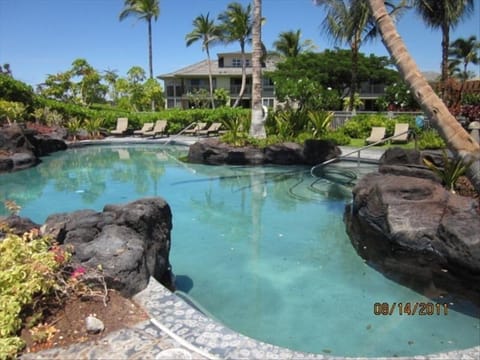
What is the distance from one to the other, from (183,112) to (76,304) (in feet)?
76.5

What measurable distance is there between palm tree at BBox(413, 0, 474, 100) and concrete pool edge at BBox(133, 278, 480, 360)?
21323 mm

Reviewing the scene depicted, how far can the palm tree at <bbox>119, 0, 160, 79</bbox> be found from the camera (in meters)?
40.5

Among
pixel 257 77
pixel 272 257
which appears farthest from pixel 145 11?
pixel 272 257

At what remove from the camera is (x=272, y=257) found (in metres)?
6.16

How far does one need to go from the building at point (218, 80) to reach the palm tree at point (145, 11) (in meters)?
4.38

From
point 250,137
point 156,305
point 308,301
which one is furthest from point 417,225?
point 250,137

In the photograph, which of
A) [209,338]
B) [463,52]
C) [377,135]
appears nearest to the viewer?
[209,338]

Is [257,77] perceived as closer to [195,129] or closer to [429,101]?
[195,129]

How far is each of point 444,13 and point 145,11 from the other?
29959 millimetres

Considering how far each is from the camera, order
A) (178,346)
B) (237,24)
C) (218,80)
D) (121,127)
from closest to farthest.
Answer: (178,346), (121,127), (237,24), (218,80)

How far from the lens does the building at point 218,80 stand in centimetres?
4459
